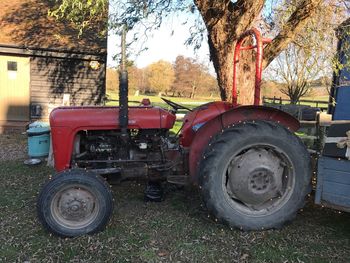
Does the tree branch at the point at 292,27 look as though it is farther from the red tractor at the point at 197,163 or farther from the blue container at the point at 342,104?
the blue container at the point at 342,104

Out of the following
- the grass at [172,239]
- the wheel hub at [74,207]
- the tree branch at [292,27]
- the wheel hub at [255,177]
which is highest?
the tree branch at [292,27]

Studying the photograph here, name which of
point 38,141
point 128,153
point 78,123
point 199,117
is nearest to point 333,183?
point 199,117

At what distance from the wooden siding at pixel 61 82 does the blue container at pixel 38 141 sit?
5099mm

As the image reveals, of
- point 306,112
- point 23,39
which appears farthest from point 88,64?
point 306,112

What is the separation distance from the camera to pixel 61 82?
11.7 m

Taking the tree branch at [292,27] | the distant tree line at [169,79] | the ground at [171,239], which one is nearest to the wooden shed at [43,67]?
the tree branch at [292,27]

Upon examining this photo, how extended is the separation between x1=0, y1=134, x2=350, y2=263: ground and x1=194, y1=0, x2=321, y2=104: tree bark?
7.50ft

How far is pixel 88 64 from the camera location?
1169cm

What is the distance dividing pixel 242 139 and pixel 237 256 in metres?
1.07

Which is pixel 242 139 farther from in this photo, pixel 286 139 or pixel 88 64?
pixel 88 64

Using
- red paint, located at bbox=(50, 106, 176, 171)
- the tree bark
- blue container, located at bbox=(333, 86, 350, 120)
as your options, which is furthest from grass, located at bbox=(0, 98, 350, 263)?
blue container, located at bbox=(333, 86, 350, 120)

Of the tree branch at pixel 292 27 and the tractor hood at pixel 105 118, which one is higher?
the tree branch at pixel 292 27

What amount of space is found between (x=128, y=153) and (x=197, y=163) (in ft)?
2.63

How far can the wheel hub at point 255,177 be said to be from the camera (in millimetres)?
3896
